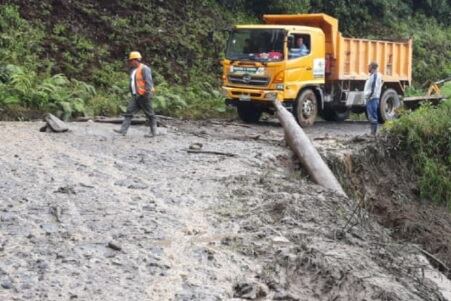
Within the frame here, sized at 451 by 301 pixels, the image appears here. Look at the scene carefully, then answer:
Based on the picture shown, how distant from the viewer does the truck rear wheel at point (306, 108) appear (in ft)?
54.2

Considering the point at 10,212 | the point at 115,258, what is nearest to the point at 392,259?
the point at 115,258

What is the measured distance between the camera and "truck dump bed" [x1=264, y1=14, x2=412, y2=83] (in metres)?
17.4

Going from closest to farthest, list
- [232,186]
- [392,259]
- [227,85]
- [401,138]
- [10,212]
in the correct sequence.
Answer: [392,259], [10,212], [232,186], [401,138], [227,85]

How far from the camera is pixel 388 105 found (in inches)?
755

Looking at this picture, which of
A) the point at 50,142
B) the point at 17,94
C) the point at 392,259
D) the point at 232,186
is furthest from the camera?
the point at 17,94

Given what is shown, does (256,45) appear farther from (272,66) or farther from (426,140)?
(426,140)

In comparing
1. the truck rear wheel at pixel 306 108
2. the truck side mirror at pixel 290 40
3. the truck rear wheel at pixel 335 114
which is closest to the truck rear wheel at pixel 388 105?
the truck rear wheel at pixel 335 114

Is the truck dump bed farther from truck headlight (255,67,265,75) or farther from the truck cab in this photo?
truck headlight (255,67,265,75)

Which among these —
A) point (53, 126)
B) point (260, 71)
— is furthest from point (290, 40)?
point (53, 126)

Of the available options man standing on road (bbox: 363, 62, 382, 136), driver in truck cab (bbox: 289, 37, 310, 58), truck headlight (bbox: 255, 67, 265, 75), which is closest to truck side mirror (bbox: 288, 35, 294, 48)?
driver in truck cab (bbox: 289, 37, 310, 58)

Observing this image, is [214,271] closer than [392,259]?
Yes

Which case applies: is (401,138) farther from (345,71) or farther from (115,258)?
(115,258)

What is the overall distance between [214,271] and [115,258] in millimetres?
919

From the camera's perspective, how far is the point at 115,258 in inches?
254
